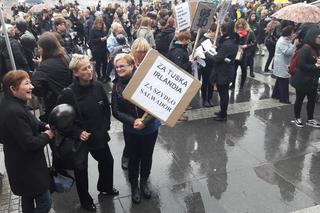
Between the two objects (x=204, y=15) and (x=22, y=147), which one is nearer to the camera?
(x=22, y=147)

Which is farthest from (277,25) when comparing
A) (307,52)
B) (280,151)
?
(280,151)

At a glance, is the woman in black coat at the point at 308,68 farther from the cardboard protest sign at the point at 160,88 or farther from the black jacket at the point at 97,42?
the black jacket at the point at 97,42

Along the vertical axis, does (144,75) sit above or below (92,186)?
above

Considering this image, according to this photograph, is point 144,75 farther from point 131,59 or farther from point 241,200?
point 241,200

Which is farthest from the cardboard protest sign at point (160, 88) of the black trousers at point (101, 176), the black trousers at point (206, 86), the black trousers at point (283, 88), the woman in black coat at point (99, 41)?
the woman in black coat at point (99, 41)

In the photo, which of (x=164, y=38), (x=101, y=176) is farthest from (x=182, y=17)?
(x=101, y=176)

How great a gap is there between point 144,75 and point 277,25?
7.83 meters

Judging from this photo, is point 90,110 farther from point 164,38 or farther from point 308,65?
point 164,38

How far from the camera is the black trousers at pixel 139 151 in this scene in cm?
409

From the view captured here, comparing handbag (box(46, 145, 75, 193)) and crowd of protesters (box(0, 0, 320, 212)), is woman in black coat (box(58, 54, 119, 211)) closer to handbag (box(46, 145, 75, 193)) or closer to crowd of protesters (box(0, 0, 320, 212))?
crowd of protesters (box(0, 0, 320, 212))

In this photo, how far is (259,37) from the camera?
42.8 feet

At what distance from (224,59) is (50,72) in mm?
3418

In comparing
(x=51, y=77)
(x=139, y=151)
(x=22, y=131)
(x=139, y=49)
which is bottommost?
(x=139, y=151)

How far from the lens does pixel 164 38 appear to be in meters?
8.87
